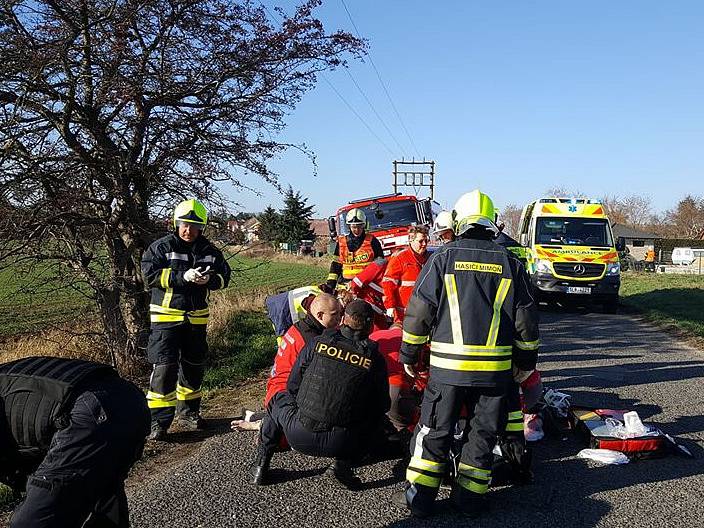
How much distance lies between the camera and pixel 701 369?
8.48 m

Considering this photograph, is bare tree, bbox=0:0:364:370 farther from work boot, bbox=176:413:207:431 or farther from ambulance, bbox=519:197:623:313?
ambulance, bbox=519:197:623:313

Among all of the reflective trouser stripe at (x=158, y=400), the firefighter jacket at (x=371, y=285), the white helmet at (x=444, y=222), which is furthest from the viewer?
the white helmet at (x=444, y=222)

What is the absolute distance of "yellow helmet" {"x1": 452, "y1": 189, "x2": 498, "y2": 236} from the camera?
412 centimetres

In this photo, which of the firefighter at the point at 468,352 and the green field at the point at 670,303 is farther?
the green field at the point at 670,303

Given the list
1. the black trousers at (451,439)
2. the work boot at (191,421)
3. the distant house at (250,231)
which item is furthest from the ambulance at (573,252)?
the black trousers at (451,439)

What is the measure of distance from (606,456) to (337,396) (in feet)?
7.43

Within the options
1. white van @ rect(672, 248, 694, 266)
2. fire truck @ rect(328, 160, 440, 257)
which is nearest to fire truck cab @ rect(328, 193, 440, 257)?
fire truck @ rect(328, 160, 440, 257)

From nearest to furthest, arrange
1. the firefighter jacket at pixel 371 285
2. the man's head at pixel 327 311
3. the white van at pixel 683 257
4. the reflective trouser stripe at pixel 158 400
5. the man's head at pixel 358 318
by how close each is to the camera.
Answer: the man's head at pixel 358 318, the man's head at pixel 327 311, the reflective trouser stripe at pixel 158 400, the firefighter jacket at pixel 371 285, the white van at pixel 683 257

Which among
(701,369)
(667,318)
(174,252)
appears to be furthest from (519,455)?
(667,318)

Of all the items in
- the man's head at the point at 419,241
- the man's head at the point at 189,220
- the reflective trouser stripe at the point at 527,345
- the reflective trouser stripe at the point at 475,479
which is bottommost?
the reflective trouser stripe at the point at 475,479

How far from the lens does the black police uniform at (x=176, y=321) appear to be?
216 inches

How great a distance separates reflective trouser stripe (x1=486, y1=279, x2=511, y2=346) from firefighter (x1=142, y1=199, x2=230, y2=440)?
272 cm

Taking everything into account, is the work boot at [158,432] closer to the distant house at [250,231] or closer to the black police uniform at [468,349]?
the black police uniform at [468,349]

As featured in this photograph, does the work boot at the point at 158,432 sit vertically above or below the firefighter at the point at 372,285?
below
